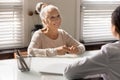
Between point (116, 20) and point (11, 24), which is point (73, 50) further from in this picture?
point (11, 24)

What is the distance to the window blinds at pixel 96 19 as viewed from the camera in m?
3.63

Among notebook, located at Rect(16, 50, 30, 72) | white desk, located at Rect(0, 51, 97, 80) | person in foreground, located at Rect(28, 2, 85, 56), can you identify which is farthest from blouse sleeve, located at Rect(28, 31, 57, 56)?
notebook, located at Rect(16, 50, 30, 72)

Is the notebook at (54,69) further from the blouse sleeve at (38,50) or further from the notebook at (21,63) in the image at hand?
the blouse sleeve at (38,50)

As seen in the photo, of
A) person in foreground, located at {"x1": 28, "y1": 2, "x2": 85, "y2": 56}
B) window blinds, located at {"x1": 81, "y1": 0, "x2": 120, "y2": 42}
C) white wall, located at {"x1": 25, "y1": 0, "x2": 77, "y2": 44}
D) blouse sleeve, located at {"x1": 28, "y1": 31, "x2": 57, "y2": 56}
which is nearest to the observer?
blouse sleeve, located at {"x1": 28, "y1": 31, "x2": 57, "y2": 56}

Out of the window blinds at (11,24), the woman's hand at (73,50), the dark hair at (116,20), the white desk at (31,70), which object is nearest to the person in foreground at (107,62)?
the dark hair at (116,20)

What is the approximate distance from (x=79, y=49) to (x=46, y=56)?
1.12 feet

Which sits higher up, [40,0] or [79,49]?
[40,0]

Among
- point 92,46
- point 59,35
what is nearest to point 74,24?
point 92,46

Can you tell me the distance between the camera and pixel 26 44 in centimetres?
326

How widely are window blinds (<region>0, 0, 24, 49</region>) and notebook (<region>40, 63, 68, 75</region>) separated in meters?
1.46

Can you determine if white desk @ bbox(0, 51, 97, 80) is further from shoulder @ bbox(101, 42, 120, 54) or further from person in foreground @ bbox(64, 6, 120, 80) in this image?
shoulder @ bbox(101, 42, 120, 54)

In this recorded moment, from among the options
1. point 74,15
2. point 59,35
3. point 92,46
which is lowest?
point 92,46

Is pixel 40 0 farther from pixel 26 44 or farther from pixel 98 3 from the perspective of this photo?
pixel 98 3

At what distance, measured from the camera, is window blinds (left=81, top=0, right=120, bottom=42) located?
11.9ft
